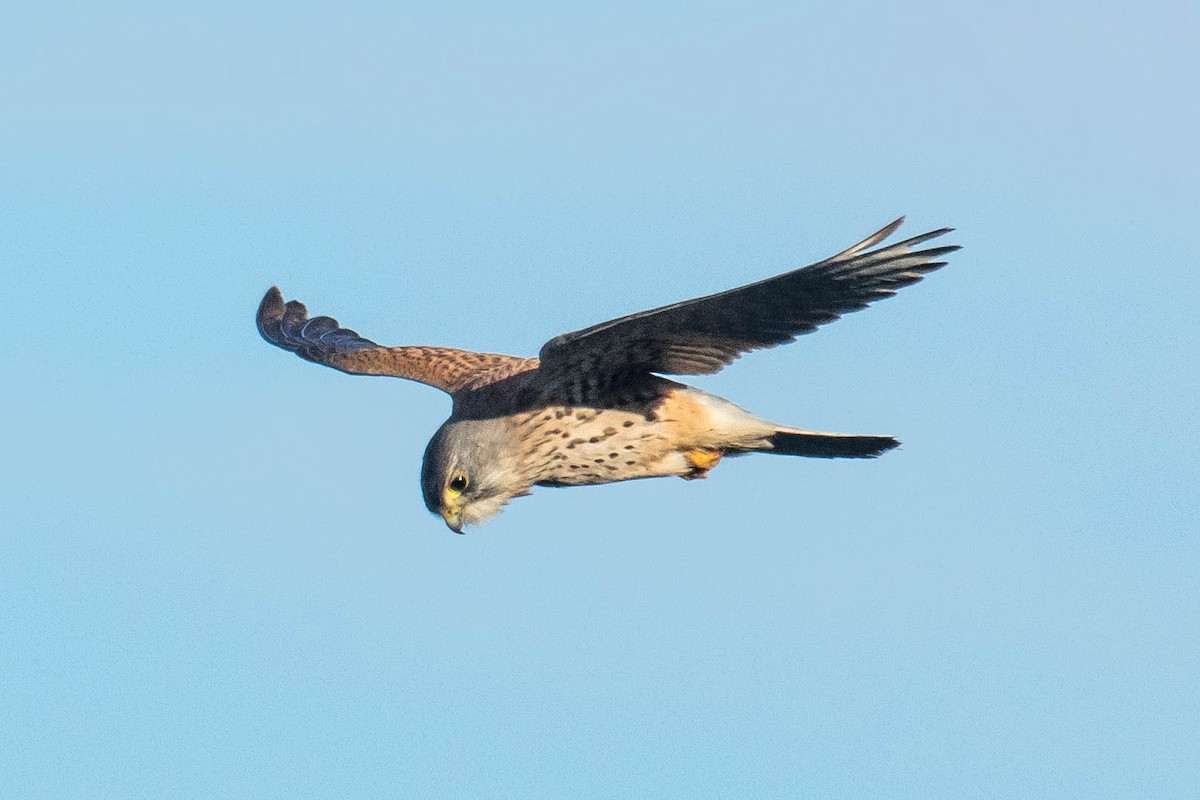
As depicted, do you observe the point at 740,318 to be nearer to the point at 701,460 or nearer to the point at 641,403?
the point at 641,403

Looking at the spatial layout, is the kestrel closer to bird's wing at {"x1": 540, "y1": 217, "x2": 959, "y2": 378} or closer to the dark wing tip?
bird's wing at {"x1": 540, "y1": 217, "x2": 959, "y2": 378}

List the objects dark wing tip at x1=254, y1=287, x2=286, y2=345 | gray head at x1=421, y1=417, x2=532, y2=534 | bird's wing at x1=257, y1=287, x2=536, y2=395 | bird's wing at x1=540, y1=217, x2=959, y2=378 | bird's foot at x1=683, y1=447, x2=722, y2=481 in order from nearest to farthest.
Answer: bird's wing at x1=540, y1=217, x2=959, y2=378 → gray head at x1=421, y1=417, x2=532, y2=534 → bird's foot at x1=683, y1=447, x2=722, y2=481 → bird's wing at x1=257, y1=287, x2=536, y2=395 → dark wing tip at x1=254, y1=287, x2=286, y2=345

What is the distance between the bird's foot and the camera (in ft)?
27.4

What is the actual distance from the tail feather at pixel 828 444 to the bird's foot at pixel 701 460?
28cm

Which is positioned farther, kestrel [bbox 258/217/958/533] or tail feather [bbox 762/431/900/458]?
tail feather [bbox 762/431/900/458]

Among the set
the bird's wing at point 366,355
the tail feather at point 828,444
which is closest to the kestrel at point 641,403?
the tail feather at point 828,444

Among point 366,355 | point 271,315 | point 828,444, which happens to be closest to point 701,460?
point 828,444

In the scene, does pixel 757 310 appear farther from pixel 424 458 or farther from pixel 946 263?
pixel 424 458

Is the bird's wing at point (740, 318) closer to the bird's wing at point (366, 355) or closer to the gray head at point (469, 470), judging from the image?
the gray head at point (469, 470)

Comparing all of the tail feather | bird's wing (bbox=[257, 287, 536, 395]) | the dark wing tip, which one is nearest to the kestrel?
the tail feather

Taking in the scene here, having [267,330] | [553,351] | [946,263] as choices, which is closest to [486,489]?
[553,351]

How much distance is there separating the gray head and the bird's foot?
822 mm

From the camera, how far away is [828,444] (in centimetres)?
844

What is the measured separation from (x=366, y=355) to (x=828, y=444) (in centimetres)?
290
